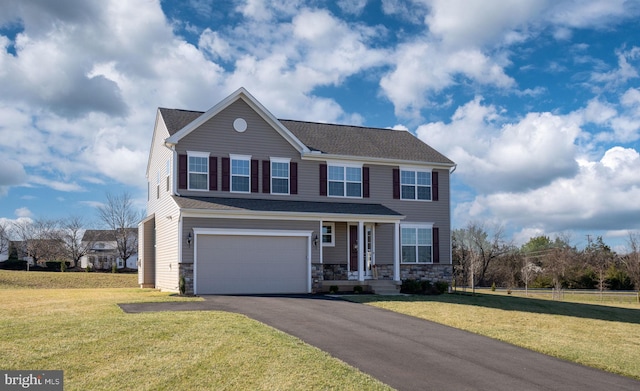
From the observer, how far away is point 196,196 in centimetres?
2408

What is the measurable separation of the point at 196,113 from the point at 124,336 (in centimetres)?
1690

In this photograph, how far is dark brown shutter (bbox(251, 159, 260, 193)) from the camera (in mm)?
25250

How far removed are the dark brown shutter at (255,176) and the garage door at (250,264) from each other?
2.75 metres

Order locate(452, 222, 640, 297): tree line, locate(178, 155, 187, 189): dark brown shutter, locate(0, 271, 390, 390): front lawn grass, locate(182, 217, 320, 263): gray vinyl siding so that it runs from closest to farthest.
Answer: locate(0, 271, 390, 390): front lawn grass
locate(182, 217, 320, 263): gray vinyl siding
locate(178, 155, 187, 189): dark brown shutter
locate(452, 222, 640, 297): tree line

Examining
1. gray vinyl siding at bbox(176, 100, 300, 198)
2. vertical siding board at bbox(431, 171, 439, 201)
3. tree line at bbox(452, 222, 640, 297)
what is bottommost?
tree line at bbox(452, 222, 640, 297)

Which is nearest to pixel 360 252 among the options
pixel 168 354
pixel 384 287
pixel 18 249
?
pixel 384 287

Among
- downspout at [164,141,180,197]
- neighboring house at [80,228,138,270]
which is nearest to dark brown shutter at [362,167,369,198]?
downspout at [164,141,180,197]

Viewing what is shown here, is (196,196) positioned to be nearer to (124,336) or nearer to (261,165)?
(261,165)

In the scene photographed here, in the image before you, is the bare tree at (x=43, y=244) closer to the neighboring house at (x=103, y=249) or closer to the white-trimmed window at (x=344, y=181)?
the neighboring house at (x=103, y=249)

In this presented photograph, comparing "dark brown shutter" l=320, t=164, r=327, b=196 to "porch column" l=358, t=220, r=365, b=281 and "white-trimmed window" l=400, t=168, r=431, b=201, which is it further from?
"white-trimmed window" l=400, t=168, r=431, b=201

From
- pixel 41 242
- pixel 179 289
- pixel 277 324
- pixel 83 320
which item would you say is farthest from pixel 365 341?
pixel 41 242

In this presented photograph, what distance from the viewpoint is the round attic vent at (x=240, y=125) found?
25.1 meters

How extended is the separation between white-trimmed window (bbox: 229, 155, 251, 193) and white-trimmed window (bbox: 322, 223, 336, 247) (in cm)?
399

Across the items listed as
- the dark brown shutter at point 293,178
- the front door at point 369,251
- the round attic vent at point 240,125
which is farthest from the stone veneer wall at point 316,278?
the round attic vent at point 240,125
